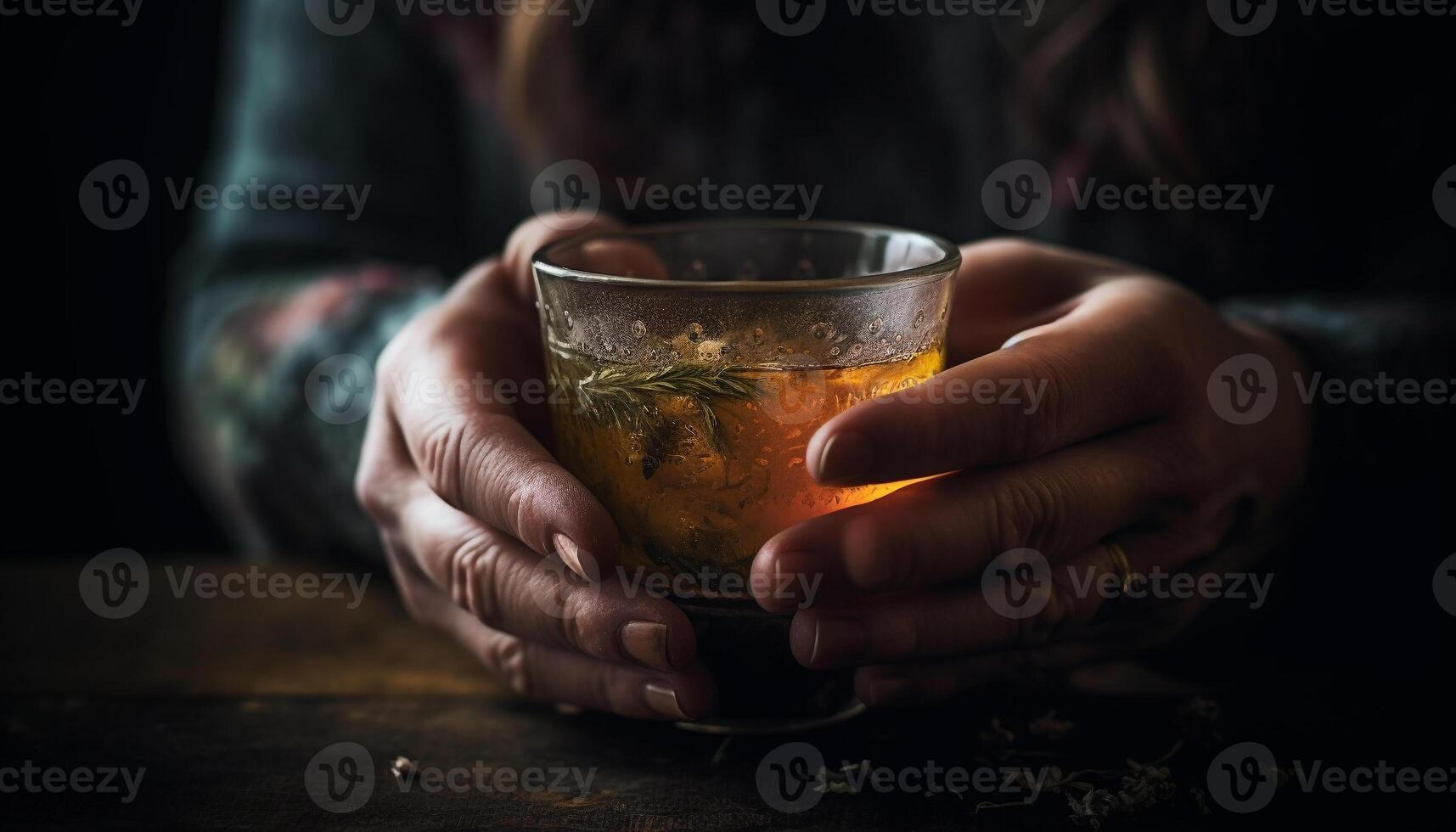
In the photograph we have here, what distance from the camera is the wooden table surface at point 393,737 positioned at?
893mm

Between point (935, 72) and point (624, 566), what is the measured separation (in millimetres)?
1439

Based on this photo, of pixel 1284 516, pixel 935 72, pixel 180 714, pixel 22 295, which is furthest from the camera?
pixel 22 295

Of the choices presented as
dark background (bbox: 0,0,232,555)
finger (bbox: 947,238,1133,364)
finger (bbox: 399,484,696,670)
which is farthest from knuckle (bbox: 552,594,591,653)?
dark background (bbox: 0,0,232,555)

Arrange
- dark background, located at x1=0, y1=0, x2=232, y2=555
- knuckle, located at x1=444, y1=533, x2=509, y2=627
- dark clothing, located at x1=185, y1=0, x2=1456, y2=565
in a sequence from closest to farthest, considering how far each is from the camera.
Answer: knuckle, located at x1=444, y1=533, x2=509, y2=627 < dark clothing, located at x1=185, y1=0, x2=1456, y2=565 < dark background, located at x1=0, y1=0, x2=232, y2=555

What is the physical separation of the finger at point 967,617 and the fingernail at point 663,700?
0.42 feet

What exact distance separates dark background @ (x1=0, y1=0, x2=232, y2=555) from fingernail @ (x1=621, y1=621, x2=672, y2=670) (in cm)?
196

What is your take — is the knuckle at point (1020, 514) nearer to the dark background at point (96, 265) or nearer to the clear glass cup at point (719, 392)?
the clear glass cup at point (719, 392)

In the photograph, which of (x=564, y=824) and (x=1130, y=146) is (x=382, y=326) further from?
(x=1130, y=146)

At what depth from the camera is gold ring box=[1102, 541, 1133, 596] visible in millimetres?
1069

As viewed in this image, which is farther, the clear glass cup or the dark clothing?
the dark clothing

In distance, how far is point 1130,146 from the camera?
5.91 feet

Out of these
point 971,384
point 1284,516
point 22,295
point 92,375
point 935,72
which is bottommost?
point 92,375

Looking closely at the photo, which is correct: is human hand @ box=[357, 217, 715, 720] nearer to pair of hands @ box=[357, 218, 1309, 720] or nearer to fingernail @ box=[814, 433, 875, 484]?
pair of hands @ box=[357, 218, 1309, 720]

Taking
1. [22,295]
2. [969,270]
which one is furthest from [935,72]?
[22,295]
